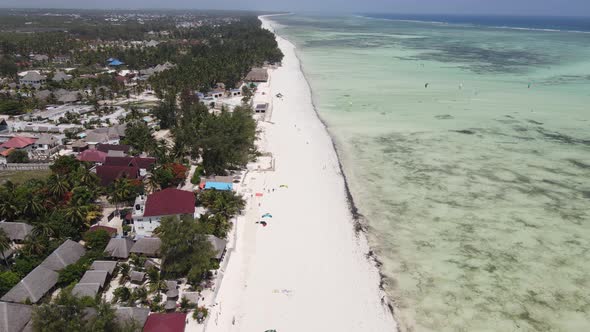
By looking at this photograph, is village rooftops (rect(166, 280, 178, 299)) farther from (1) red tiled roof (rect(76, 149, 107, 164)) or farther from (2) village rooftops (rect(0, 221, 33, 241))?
(1) red tiled roof (rect(76, 149, 107, 164))

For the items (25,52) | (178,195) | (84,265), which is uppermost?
(25,52)

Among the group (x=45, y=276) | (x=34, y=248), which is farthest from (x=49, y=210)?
(x=45, y=276)

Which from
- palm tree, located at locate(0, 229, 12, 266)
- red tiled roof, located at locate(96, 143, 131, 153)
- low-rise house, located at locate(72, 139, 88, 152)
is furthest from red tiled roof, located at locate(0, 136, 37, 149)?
palm tree, located at locate(0, 229, 12, 266)

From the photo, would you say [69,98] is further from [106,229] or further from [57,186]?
[106,229]

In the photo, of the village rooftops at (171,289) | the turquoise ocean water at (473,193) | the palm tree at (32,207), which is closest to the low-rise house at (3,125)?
the palm tree at (32,207)

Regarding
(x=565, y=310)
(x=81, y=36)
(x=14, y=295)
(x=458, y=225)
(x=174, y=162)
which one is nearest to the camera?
(x=14, y=295)

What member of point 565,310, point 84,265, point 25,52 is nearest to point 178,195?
point 84,265

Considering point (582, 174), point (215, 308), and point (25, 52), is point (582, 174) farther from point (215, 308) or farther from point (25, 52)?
point (25, 52)

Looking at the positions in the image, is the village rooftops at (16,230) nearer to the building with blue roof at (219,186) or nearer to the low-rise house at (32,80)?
the building with blue roof at (219,186)
